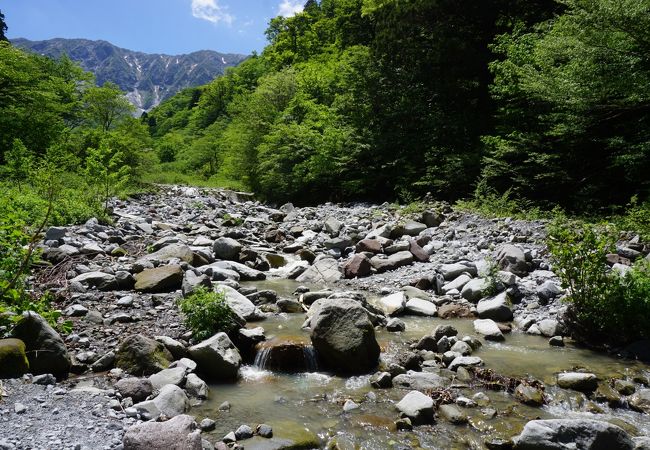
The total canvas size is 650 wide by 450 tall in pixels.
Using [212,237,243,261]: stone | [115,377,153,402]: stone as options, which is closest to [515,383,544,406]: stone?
[115,377,153,402]: stone

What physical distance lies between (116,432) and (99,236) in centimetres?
978

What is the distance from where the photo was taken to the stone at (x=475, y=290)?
9.55 meters

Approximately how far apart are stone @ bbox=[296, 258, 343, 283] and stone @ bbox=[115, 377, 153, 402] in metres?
6.85

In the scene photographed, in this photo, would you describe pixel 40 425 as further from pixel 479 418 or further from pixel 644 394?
pixel 644 394

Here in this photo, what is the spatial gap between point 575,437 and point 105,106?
4172 centimetres

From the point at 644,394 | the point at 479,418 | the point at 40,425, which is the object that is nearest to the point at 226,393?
the point at 40,425

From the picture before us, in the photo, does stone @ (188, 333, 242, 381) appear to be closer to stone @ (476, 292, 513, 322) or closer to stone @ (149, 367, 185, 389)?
stone @ (149, 367, 185, 389)

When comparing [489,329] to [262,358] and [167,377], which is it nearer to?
[262,358]

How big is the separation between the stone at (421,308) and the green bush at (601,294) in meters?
2.74

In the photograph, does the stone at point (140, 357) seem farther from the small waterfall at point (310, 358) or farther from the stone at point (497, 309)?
the stone at point (497, 309)

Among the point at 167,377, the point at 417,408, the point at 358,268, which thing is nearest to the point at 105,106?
the point at 358,268

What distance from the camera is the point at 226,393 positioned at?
6.05 m

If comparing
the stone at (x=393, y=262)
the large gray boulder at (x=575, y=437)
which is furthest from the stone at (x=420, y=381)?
the stone at (x=393, y=262)

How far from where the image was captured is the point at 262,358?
278 inches
